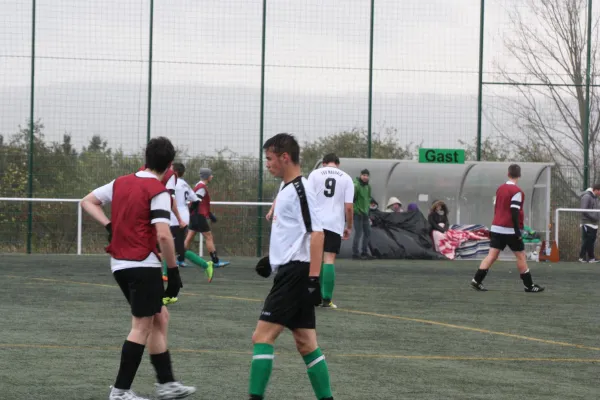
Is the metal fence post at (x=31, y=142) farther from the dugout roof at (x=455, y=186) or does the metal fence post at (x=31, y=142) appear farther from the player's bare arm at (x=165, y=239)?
the player's bare arm at (x=165, y=239)

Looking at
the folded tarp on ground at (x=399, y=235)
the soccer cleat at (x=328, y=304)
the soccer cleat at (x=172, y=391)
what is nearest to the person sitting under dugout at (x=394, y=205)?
the folded tarp on ground at (x=399, y=235)

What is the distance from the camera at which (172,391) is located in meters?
7.11

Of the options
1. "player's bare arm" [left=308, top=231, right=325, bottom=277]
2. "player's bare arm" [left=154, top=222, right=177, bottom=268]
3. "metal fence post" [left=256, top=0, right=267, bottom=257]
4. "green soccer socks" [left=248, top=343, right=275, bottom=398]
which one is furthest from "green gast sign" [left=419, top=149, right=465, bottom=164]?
"green soccer socks" [left=248, top=343, right=275, bottom=398]

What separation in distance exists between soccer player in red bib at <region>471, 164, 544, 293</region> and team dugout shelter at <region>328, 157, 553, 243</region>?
10574 millimetres

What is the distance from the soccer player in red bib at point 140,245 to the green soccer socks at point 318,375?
107cm

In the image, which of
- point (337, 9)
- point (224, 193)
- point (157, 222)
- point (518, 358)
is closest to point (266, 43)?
point (337, 9)

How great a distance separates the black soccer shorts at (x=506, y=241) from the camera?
15.8 meters

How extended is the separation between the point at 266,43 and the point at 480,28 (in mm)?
5359

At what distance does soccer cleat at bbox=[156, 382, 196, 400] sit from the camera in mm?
7102

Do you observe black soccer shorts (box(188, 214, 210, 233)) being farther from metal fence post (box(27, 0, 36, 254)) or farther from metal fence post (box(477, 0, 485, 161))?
metal fence post (box(477, 0, 485, 161))

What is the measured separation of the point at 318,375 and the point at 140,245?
4.46 feet

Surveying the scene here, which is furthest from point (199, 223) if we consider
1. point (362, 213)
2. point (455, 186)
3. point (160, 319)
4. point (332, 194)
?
point (160, 319)

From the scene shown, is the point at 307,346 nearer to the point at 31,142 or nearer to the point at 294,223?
the point at 294,223

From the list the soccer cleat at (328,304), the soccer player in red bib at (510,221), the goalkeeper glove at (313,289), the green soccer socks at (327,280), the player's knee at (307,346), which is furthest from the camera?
the soccer player in red bib at (510,221)
